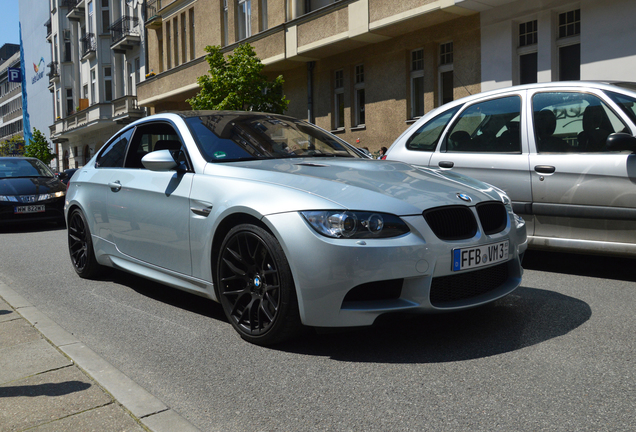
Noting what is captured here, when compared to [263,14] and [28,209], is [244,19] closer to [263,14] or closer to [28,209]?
[263,14]

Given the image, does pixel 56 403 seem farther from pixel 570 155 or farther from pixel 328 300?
pixel 570 155

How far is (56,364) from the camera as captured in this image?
11.6ft

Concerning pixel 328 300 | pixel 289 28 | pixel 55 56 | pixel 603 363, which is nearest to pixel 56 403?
pixel 328 300

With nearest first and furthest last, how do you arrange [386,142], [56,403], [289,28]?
1. [56,403]
2. [386,142]
3. [289,28]

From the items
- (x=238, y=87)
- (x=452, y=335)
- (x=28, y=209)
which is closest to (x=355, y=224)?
(x=452, y=335)

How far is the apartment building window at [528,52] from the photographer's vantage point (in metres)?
14.7

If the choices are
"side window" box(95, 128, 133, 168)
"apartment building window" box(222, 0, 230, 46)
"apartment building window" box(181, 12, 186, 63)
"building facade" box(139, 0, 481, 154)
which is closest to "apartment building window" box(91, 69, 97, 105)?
"apartment building window" box(181, 12, 186, 63)

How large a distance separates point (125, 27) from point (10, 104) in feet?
199

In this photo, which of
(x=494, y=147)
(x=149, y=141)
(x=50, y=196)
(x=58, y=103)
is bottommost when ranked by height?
(x=50, y=196)

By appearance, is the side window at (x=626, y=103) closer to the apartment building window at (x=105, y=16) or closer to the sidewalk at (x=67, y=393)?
the sidewalk at (x=67, y=393)

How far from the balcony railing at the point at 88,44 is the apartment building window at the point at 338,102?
2674cm

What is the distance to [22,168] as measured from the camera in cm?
1306

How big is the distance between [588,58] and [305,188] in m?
11.7

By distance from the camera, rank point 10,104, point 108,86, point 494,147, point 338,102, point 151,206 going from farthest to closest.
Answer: point 10,104
point 108,86
point 338,102
point 494,147
point 151,206
